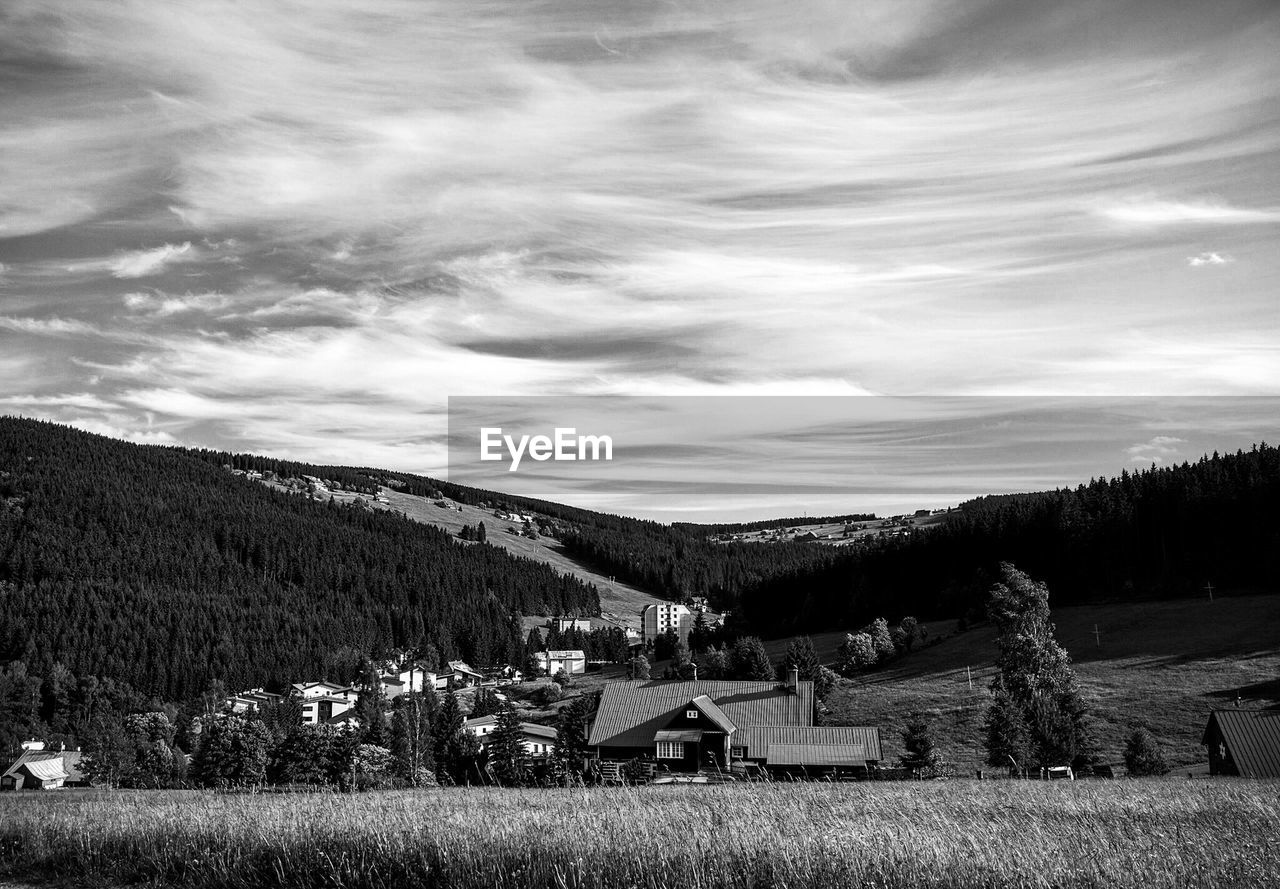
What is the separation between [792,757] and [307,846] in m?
43.5

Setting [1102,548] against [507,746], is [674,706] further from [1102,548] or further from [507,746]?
[1102,548]

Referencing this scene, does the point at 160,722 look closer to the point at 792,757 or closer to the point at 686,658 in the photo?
the point at 686,658

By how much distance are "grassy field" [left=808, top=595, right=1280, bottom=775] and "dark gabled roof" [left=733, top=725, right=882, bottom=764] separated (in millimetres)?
4897

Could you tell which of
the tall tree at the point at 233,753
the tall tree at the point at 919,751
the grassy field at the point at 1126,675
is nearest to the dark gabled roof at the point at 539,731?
the tall tree at the point at 233,753

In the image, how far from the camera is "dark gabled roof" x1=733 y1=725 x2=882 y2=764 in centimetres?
5252

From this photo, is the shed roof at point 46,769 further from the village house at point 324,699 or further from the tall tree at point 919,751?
the tall tree at point 919,751

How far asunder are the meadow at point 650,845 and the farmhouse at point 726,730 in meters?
37.2

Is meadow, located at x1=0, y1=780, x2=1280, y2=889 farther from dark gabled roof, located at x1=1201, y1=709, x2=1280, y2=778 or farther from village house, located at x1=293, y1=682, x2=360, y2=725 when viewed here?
village house, located at x1=293, y1=682, x2=360, y2=725

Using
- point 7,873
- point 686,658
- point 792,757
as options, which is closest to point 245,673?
point 686,658

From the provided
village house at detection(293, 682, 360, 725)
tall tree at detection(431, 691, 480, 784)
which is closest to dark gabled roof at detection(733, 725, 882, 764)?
tall tree at detection(431, 691, 480, 784)

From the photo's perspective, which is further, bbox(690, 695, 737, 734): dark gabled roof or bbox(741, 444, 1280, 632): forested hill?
bbox(741, 444, 1280, 632): forested hill

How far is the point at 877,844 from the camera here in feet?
32.8

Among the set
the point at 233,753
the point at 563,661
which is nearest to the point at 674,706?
the point at 233,753

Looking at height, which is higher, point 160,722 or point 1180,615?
point 1180,615
